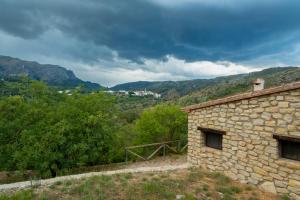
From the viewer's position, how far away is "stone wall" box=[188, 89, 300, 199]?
274 inches

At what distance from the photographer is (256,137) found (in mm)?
7902

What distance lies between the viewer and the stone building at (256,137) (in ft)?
22.8

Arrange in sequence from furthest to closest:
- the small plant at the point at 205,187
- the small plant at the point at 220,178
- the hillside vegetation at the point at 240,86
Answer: the hillside vegetation at the point at 240,86
the small plant at the point at 220,178
the small plant at the point at 205,187

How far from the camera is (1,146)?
12.6 meters

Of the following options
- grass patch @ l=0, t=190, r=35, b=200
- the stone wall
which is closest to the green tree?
the stone wall

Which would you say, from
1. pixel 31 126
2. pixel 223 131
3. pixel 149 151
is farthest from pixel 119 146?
pixel 223 131

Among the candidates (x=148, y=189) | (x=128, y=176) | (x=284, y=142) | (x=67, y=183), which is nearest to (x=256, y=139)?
(x=284, y=142)

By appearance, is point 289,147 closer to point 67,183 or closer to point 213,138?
point 213,138

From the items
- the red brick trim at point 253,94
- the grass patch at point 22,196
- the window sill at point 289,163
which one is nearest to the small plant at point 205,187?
the window sill at point 289,163

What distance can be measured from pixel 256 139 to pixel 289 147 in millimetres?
968

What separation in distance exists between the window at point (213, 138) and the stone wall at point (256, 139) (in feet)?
0.54

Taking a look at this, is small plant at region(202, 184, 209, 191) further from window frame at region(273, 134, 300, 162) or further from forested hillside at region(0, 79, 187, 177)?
forested hillside at region(0, 79, 187, 177)

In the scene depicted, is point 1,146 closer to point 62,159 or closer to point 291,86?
point 62,159

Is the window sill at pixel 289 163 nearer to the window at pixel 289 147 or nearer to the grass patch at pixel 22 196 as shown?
the window at pixel 289 147
